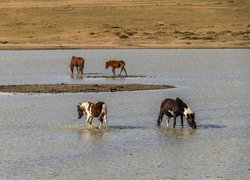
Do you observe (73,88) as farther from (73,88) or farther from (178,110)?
(178,110)

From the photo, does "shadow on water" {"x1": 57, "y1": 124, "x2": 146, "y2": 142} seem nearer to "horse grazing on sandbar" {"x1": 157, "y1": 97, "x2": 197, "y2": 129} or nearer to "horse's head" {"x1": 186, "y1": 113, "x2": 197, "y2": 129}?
"horse grazing on sandbar" {"x1": 157, "y1": 97, "x2": 197, "y2": 129}

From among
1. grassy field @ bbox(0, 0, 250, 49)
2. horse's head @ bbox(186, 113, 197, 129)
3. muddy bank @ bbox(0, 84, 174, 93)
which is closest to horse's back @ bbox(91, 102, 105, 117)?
horse's head @ bbox(186, 113, 197, 129)

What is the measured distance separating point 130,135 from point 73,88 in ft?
34.1

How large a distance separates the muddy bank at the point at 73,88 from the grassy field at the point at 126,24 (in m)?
27.5

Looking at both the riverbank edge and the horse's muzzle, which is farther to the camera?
the riverbank edge

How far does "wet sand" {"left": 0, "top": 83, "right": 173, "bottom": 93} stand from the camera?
96.9 ft

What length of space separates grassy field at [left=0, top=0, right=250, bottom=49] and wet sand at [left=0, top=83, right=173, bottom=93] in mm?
27477

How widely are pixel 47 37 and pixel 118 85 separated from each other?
33112mm

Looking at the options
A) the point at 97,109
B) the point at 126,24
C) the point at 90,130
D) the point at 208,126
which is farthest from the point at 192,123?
the point at 126,24

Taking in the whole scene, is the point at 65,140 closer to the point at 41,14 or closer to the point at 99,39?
the point at 99,39

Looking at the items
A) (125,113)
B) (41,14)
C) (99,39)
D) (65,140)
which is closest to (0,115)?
(125,113)

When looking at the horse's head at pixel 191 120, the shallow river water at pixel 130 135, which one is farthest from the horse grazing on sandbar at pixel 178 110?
the shallow river water at pixel 130 135

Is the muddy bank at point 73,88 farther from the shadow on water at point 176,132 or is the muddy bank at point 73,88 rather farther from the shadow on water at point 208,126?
the shadow on water at point 176,132

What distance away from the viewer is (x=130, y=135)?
1983 cm
